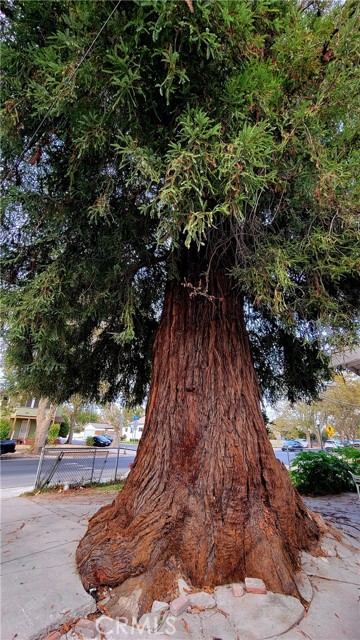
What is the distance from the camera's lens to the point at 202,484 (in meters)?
2.85

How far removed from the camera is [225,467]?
114 inches

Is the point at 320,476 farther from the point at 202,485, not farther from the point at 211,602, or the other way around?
the point at 211,602

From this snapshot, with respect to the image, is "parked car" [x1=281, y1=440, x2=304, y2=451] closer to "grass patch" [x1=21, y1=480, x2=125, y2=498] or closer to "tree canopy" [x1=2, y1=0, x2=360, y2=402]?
"grass patch" [x1=21, y1=480, x2=125, y2=498]

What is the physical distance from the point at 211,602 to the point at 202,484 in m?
0.80

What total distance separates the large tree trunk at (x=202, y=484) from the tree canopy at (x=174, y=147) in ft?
2.24

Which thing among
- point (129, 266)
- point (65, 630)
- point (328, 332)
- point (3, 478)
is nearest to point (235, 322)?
point (328, 332)

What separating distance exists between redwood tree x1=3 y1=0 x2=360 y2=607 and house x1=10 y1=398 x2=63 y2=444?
26034mm

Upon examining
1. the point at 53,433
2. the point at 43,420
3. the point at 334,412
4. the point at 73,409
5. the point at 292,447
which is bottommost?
the point at 53,433

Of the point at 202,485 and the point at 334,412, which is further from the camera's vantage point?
the point at 334,412

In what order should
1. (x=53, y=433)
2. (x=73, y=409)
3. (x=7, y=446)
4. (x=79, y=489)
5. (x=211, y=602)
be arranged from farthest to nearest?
(x=53, y=433) < (x=73, y=409) < (x=7, y=446) < (x=79, y=489) < (x=211, y=602)

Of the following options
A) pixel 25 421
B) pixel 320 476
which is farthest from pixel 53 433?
pixel 320 476

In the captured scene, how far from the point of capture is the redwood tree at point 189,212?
2.06 m

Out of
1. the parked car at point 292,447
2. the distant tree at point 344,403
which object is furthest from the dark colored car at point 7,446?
the distant tree at point 344,403

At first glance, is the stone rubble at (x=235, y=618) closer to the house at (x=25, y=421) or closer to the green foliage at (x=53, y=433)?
the house at (x=25, y=421)
